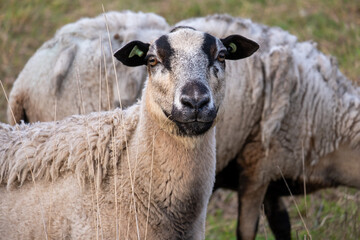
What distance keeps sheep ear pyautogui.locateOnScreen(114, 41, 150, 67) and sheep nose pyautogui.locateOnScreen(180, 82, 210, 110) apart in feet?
2.18

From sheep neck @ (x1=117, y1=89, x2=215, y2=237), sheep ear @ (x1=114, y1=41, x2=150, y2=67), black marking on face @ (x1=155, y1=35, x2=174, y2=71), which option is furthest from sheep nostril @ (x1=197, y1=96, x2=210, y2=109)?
sheep ear @ (x1=114, y1=41, x2=150, y2=67)

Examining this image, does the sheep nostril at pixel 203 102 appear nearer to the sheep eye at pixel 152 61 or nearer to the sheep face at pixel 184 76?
the sheep face at pixel 184 76

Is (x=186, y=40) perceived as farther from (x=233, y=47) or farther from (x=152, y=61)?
(x=233, y=47)

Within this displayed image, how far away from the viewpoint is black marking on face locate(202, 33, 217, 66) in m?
4.21

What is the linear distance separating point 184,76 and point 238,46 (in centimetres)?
87

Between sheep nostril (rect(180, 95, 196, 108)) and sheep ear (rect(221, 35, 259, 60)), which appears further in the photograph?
sheep ear (rect(221, 35, 259, 60))

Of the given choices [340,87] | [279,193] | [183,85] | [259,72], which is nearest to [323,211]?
[279,193]

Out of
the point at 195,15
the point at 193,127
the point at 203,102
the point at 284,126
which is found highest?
the point at 195,15

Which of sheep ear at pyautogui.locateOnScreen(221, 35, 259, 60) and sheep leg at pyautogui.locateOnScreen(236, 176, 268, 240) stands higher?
sheep ear at pyautogui.locateOnScreen(221, 35, 259, 60)

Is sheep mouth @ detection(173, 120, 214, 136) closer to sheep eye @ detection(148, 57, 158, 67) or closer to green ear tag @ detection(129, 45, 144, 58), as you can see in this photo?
sheep eye @ detection(148, 57, 158, 67)

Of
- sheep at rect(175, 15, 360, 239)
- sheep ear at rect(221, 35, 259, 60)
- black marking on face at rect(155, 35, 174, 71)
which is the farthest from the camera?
sheep at rect(175, 15, 360, 239)

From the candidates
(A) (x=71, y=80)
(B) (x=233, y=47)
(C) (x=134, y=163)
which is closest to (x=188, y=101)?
(C) (x=134, y=163)

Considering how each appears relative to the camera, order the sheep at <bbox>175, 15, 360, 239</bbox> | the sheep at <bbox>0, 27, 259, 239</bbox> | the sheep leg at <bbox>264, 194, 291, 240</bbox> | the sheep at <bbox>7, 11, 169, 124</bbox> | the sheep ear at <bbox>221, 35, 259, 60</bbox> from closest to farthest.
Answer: the sheep at <bbox>0, 27, 259, 239</bbox> → the sheep ear at <bbox>221, 35, 259, 60</bbox> → the sheep at <bbox>7, 11, 169, 124</bbox> → the sheep at <bbox>175, 15, 360, 239</bbox> → the sheep leg at <bbox>264, 194, 291, 240</bbox>

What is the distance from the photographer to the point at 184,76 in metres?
3.99
